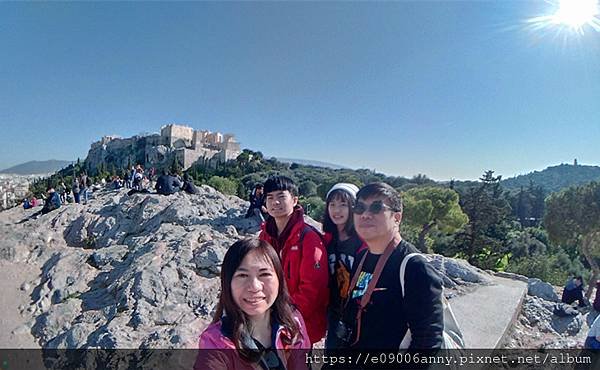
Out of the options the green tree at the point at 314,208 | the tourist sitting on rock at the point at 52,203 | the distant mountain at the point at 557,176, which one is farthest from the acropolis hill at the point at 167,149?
the distant mountain at the point at 557,176

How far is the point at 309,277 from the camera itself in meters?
1.97

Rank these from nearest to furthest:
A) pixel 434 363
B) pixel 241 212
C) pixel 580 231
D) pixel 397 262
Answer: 1. pixel 434 363
2. pixel 397 262
3. pixel 241 212
4. pixel 580 231

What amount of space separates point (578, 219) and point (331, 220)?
16754 millimetres

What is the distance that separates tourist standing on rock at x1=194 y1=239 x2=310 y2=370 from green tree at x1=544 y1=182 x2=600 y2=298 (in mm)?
16728

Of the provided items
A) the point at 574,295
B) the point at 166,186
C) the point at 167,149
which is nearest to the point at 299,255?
the point at 574,295

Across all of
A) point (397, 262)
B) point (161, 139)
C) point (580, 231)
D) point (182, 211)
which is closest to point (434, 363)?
point (397, 262)

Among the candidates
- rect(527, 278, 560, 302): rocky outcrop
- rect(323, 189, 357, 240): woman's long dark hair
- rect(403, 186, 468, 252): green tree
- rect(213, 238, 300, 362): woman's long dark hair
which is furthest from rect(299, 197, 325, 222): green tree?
rect(213, 238, 300, 362): woman's long dark hair

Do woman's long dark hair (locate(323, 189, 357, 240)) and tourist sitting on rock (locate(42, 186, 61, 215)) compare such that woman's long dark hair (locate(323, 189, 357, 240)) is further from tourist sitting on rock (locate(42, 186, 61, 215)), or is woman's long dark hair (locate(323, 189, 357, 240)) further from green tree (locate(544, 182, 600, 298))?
green tree (locate(544, 182, 600, 298))

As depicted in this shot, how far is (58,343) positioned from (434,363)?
5.69 meters

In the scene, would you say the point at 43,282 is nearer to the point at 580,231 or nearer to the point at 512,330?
the point at 512,330

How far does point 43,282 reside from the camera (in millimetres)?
6734

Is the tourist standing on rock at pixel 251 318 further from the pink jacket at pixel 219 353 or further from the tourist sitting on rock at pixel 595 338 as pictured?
the tourist sitting on rock at pixel 595 338

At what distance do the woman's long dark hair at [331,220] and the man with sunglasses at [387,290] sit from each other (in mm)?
426

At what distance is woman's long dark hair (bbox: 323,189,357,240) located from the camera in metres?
2.22
